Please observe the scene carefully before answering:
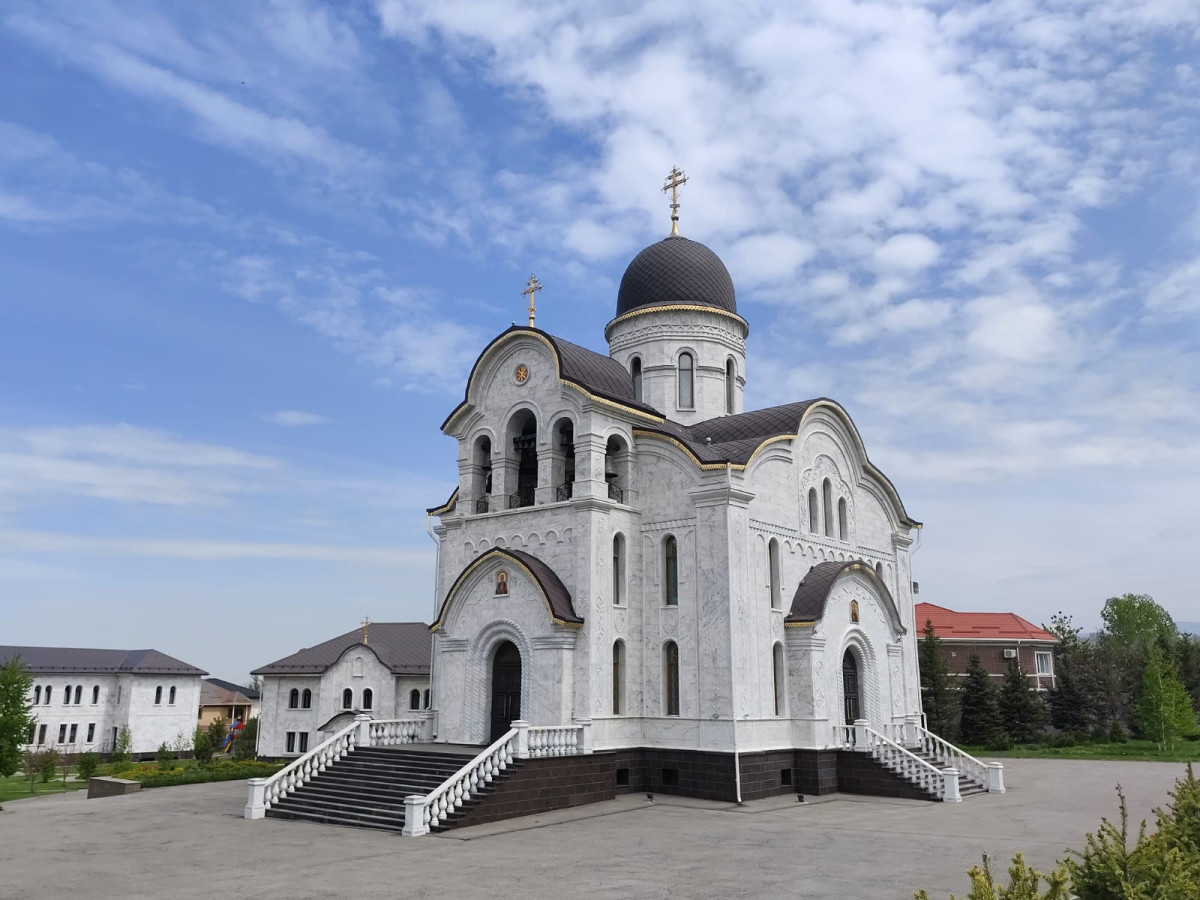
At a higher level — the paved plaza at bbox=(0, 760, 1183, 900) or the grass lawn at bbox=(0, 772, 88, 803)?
the paved plaza at bbox=(0, 760, 1183, 900)

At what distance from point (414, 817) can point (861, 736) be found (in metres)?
10.8

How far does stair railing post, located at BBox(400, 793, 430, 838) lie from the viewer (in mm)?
15758

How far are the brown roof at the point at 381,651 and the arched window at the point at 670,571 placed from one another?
22.0m

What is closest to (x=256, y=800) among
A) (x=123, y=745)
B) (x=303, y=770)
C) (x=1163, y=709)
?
(x=303, y=770)

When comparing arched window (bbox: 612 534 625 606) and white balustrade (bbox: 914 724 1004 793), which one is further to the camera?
white balustrade (bbox: 914 724 1004 793)

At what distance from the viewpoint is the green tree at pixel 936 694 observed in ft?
129

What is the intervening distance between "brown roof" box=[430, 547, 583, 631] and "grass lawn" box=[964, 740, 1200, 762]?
70.7 ft

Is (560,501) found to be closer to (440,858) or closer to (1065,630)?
(440,858)

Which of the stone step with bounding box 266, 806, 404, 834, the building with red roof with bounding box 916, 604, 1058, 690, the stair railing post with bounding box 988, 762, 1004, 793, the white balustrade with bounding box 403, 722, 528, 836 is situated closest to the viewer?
the white balustrade with bounding box 403, 722, 528, 836

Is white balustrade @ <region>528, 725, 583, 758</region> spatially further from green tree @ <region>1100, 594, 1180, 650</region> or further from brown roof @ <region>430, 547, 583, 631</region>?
green tree @ <region>1100, 594, 1180, 650</region>

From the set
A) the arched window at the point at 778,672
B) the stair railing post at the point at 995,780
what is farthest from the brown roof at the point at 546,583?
the stair railing post at the point at 995,780

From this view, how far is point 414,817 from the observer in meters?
15.8

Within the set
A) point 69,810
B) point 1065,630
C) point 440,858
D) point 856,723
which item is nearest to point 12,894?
point 440,858

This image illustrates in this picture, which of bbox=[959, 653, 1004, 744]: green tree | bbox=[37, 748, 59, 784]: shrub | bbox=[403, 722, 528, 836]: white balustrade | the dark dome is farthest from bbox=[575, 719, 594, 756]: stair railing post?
bbox=[959, 653, 1004, 744]: green tree
